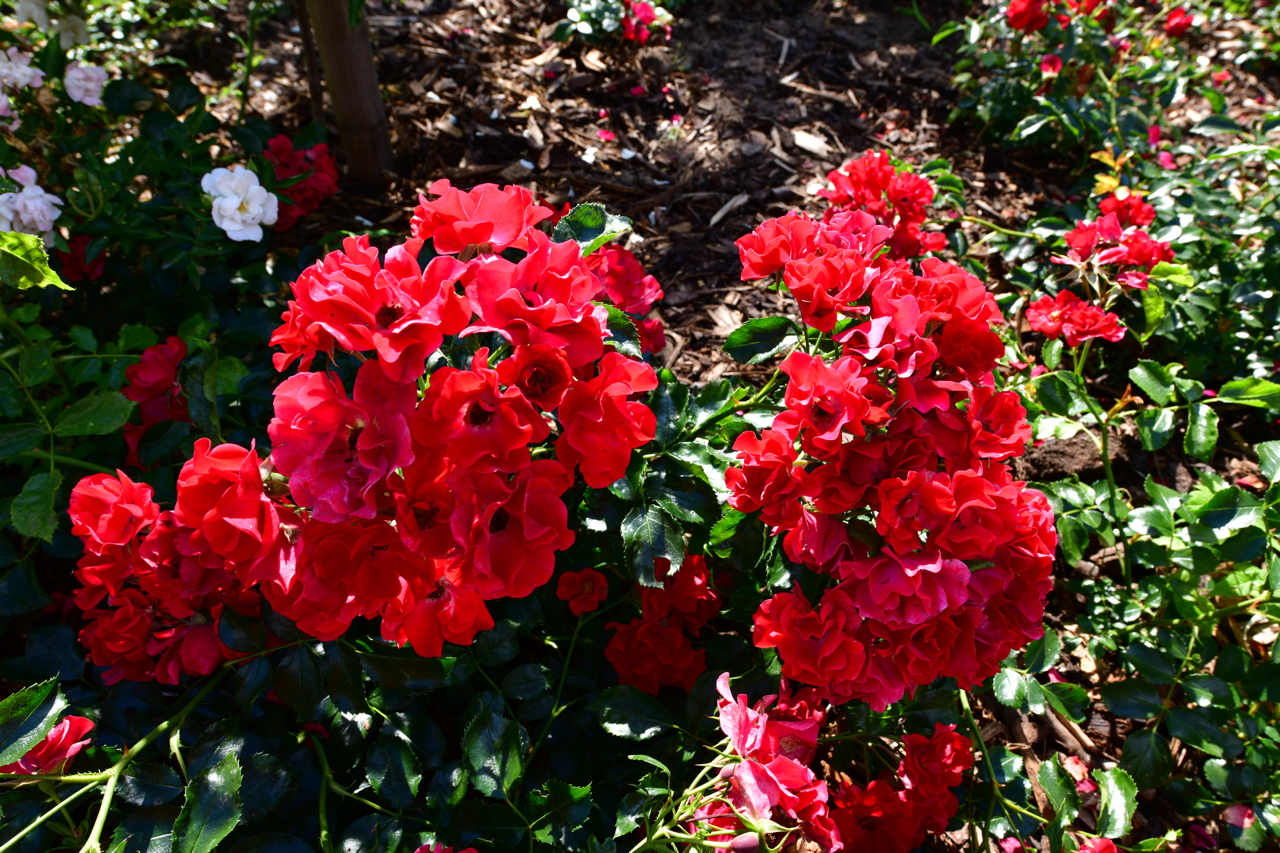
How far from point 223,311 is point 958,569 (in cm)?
212

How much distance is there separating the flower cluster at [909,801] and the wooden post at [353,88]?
2.52m

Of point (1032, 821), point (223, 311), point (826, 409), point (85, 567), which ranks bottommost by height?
point (1032, 821)

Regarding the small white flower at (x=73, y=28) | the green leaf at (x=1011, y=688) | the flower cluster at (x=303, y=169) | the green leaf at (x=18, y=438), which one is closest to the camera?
the green leaf at (x=18, y=438)

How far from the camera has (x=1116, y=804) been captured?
1.45m

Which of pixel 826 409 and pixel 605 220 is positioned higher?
pixel 605 220

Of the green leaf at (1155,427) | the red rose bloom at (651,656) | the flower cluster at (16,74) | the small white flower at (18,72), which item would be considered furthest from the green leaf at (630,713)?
the small white flower at (18,72)

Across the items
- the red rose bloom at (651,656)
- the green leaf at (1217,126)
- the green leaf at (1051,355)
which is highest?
the green leaf at (1217,126)

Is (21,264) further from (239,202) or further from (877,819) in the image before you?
(877,819)

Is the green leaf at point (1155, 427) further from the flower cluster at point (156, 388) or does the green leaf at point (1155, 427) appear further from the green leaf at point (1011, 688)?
the flower cluster at point (156, 388)

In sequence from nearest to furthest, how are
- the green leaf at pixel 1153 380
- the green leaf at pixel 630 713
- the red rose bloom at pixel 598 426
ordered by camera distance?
the red rose bloom at pixel 598 426
the green leaf at pixel 630 713
the green leaf at pixel 1153 380

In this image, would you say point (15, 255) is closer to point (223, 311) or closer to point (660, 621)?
point (223, 311)

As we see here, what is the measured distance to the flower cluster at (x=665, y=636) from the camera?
4.80 ft

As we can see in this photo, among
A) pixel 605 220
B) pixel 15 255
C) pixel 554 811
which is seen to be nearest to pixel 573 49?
pixel 605 220

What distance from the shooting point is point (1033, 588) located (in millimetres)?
1194
